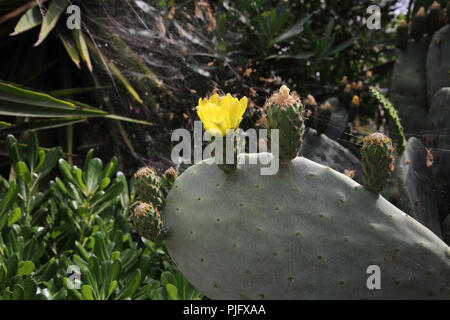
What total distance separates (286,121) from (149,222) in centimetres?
34

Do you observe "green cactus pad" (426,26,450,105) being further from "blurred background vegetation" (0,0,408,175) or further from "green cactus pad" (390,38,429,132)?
"blurred background vegetation" (0,0,408,175)

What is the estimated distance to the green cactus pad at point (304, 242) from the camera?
2.70 ft

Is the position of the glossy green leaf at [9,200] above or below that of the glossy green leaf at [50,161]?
below

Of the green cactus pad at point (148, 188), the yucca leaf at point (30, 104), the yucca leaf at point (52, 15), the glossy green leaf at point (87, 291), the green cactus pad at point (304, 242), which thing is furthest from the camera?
the yucca leaf at point (52, 15)

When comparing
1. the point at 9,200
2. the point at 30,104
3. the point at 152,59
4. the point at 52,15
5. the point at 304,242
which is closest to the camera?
the point at 304,242

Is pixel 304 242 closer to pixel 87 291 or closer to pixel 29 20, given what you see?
pixel 87 291

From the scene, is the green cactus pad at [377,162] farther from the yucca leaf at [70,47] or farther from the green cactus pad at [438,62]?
the yucca leaf at [70,47]

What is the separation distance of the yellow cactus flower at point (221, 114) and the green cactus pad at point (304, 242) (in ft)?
0.36

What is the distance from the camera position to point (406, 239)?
2.75 ft

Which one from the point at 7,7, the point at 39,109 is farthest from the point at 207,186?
the point at 7,7

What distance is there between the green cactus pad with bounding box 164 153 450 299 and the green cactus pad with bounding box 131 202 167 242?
53 mm

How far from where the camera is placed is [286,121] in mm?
835

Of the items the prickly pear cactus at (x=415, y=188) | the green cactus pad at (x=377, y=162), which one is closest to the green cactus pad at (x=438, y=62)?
the prickly pear cactus at (x=415, y=188)

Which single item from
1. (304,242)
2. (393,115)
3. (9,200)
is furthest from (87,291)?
(393,115)
